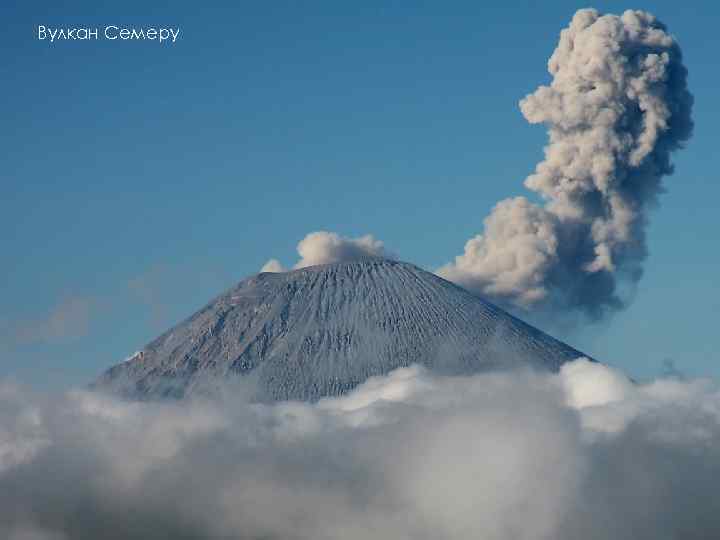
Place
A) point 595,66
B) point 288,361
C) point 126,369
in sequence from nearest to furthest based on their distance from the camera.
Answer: point 595,66
point 288,361
point 126,369

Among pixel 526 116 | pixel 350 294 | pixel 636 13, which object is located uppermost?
pixel 636 13

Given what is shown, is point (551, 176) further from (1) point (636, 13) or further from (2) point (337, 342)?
(2) point (337, 342)

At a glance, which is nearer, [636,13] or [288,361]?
[636,13]

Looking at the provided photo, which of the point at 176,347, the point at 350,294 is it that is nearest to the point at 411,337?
the point at 350,294

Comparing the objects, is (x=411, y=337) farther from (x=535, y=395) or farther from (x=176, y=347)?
(x=176, y=347)

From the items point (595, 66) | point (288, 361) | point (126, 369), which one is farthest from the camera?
point (126, 369)

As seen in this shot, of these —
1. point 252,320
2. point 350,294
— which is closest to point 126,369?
point 252,320

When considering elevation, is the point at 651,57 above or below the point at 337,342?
above
